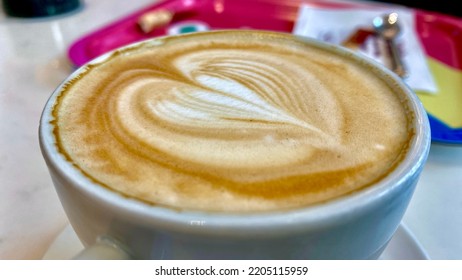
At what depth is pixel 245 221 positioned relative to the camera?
30cm

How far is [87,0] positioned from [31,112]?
645 millimetres

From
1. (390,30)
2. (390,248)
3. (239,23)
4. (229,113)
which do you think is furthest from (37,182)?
(390,30)

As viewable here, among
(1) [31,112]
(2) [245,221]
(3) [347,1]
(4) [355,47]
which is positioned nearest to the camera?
(2) [245,221]

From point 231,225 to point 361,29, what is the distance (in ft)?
3.03

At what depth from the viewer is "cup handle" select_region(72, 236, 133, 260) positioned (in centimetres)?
32

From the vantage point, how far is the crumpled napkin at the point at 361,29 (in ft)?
3.23

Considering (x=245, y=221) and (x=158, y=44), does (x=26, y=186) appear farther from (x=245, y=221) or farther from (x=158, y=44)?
(x=245, y=221)

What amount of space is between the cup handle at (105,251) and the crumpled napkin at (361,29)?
2.49ft

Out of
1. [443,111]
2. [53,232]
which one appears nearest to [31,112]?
[53,232]

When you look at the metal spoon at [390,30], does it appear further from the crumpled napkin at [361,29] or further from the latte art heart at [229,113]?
the latte art heart at [229,113]

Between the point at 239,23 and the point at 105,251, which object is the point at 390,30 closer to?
the point at 239,23

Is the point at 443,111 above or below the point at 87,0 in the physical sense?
below

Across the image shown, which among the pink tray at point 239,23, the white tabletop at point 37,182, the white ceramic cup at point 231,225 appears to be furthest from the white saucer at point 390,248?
the pink tray at point 239,23
